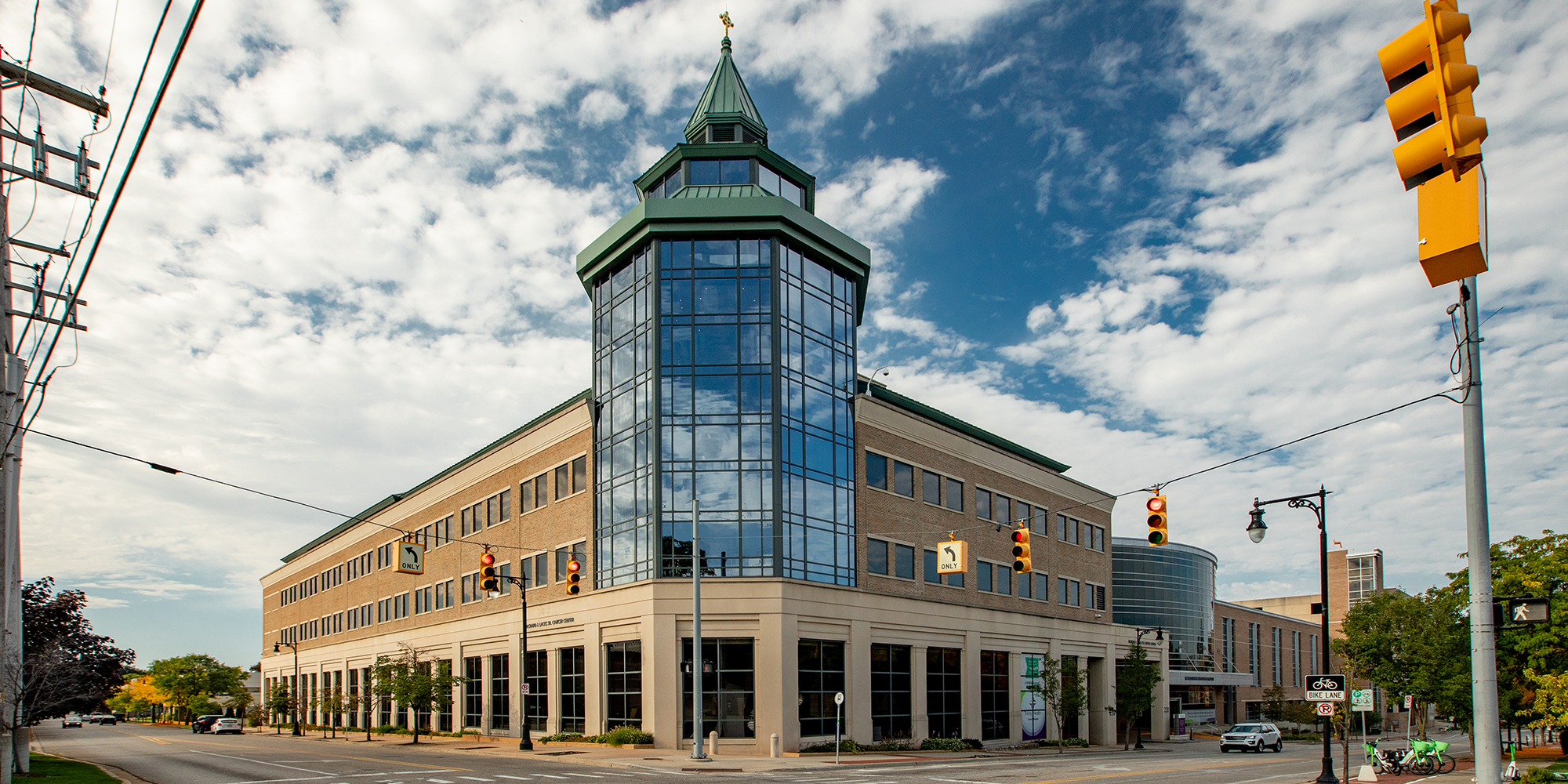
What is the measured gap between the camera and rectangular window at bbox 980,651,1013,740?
1909 inches

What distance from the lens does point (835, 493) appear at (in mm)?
41812

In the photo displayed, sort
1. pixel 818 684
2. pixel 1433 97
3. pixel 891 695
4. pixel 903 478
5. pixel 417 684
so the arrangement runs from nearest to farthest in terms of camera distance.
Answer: pixel 1433 97, pixel 818 684, pixel 891 695, pixel 903 478, pixel 417 684

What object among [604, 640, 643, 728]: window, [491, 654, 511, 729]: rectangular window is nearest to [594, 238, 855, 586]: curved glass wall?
[604, 640, 643, 728]: window

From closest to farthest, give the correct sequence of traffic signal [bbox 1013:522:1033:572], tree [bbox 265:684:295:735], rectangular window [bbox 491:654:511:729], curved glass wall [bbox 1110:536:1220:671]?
traffic signal [bbox 1013:522:1033:572] < rectangular window [bbox 491:654:511:729] < tree [bbox 265:684:295:735] < curved glass wall [bbox 1110:536:1220:671]

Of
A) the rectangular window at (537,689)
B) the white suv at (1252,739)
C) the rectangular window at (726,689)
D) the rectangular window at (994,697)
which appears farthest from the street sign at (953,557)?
the white suv at (1252,739)

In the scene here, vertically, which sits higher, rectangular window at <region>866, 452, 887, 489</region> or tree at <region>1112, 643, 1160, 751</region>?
rectangular window at <region>866, 452, 887, 489</region>

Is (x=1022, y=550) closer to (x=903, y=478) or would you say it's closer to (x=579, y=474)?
(x=903, y=478)

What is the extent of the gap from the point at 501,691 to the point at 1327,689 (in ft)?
128

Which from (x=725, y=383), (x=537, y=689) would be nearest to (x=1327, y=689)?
(x=725, y=383)

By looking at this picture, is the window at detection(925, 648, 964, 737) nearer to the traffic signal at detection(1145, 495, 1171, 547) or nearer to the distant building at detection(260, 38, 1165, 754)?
the distant building at detection(260, 38, 1165, 754)

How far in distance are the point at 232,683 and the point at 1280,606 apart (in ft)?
487

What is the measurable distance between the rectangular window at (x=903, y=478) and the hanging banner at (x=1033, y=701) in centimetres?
1332

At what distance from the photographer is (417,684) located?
50688 mm

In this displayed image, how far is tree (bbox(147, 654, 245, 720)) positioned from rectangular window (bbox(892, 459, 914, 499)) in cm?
10960
